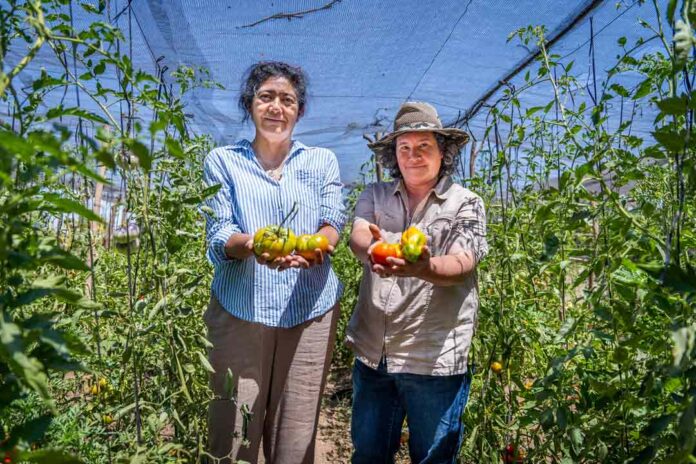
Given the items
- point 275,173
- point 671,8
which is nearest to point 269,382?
point 275,173

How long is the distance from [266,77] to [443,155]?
2.09ft

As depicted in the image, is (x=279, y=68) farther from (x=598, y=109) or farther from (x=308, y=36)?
(x=308, y=36)

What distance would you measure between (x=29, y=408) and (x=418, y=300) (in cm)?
108

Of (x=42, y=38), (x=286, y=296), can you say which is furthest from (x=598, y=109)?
(x=286, y=296)

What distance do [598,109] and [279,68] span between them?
1117 millimetres

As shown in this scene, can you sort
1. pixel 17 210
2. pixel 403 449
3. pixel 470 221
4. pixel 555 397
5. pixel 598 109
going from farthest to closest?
pixel 403 449 < pixel 470 221 < pixel 555 397 < pixel 598 109 < pixel 17 210

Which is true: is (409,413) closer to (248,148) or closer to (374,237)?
(374,237)

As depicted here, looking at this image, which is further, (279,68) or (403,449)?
(403,449)

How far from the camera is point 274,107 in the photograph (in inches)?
71.0

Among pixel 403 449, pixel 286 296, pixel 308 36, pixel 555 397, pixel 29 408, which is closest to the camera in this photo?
pixel 555 397

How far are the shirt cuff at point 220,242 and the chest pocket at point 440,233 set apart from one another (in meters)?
0.59

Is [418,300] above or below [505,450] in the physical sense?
above

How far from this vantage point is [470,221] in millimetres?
1649

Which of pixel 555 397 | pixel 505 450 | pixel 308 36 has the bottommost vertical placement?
pixel 505 450
